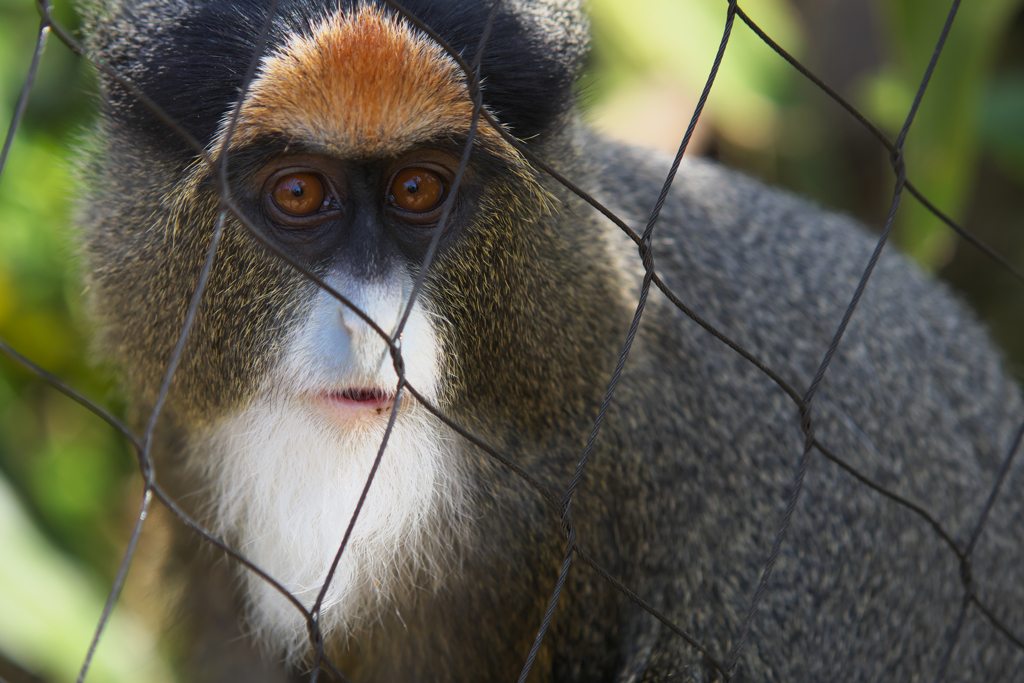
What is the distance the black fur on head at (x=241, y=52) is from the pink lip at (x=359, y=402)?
1.88 ft

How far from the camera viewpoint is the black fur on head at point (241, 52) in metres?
1.77

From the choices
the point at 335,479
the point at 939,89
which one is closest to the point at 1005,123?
the point at 939,89

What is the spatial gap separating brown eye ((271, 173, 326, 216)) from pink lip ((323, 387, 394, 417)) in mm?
A: 366

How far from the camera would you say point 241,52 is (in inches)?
69.4

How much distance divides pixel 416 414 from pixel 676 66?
319 centimetres

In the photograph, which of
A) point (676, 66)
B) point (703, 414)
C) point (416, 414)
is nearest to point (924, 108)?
point (676, 66)

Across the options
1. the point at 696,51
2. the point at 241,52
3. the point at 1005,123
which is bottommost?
the point at 241,52

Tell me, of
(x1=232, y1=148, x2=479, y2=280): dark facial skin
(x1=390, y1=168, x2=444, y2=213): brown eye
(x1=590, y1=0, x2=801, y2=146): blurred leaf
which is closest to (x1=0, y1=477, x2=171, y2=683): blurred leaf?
(x1=232, y1=148, x2=479, y2=280): dark facial skin

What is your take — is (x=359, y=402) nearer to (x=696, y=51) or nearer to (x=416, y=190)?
→ (x=416, y=190)

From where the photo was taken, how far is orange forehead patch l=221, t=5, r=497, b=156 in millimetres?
1712

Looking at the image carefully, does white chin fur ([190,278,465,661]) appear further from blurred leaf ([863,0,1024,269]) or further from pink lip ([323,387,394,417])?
blurred leaf ([863,0,1024,269])

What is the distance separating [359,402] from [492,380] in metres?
0.35

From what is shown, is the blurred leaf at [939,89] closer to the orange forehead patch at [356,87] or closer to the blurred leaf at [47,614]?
the orange forehead patch at [356,87]

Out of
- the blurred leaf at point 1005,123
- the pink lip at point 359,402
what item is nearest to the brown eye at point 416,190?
the pink lip at point 359,402
